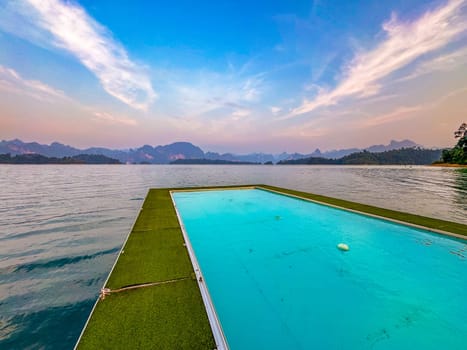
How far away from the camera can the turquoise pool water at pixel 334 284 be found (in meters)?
1.95

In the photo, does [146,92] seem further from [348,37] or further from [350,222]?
[350,222]

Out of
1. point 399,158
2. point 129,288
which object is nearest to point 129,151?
point 129,288

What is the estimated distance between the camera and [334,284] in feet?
9.25

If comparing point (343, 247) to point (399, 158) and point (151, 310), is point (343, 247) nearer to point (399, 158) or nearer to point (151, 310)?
point (151, 310)

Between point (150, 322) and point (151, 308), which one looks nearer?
point (150, 322)

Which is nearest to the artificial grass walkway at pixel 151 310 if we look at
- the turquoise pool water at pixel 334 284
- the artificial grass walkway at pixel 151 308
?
the artificial grass walkway at pixel 151 308

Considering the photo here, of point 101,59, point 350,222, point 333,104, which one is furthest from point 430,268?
point 333,104

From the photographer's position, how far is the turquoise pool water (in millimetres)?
1952

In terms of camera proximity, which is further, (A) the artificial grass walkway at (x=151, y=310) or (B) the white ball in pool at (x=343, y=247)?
(B) the white ball in pool at (x=343, y=247)

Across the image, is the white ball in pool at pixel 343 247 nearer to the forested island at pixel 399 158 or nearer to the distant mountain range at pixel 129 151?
the forested island at pixel 399 158

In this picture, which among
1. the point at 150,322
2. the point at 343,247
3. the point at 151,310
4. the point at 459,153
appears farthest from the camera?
the point at 459,153

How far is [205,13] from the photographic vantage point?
1027cm

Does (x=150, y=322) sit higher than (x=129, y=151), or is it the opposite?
(x=129, y=151)

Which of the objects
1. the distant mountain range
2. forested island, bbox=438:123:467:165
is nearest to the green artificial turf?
forested island, bbox=438:123:467:165
